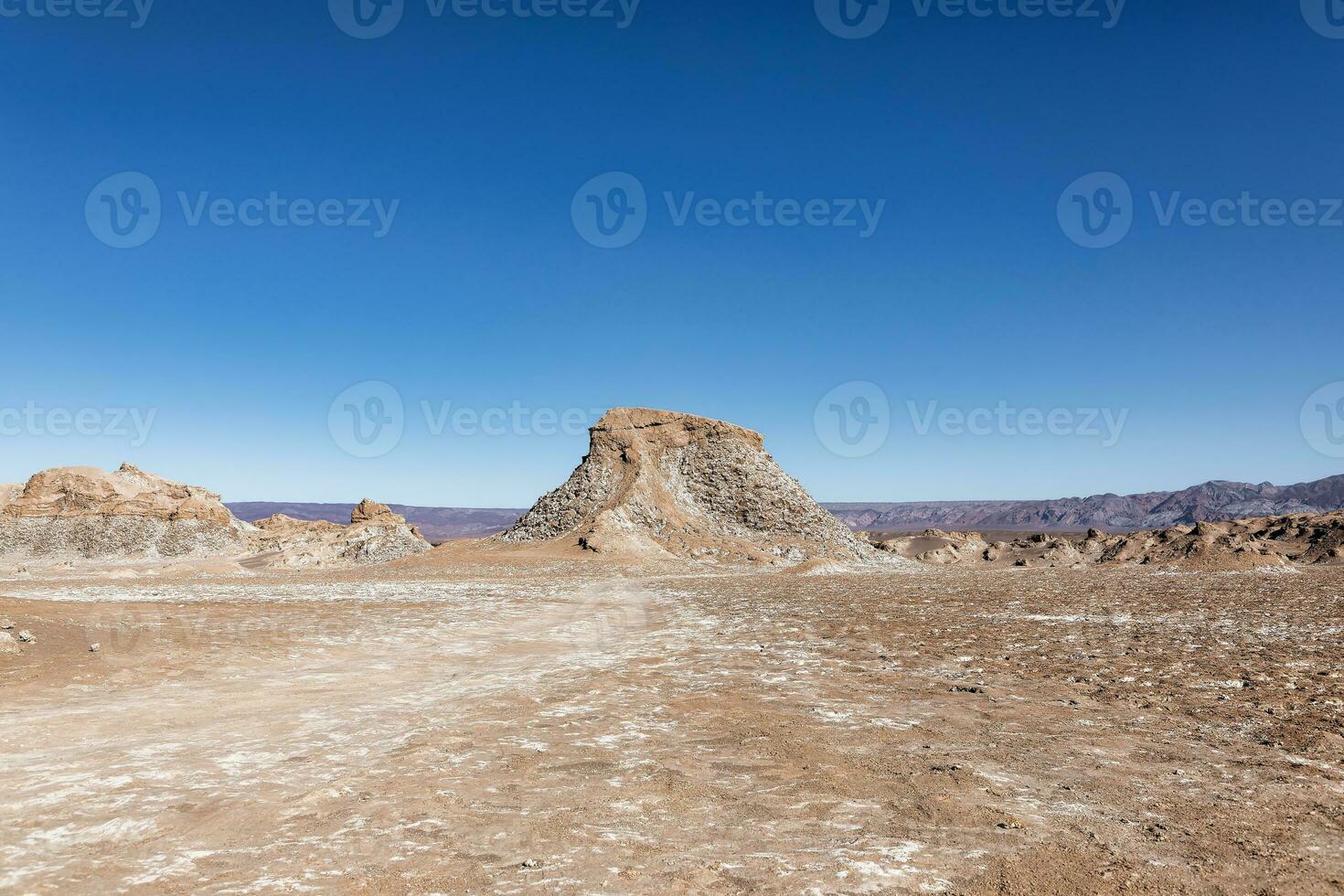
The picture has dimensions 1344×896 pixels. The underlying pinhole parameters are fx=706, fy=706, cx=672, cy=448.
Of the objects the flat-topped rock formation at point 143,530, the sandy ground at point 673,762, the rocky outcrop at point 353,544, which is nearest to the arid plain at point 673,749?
the sandy ground at point 673,762

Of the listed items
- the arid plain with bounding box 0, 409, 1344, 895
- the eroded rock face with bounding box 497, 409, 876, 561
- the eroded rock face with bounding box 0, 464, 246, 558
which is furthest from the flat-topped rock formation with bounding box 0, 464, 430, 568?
the arid plain with bounding box 0, 409, 1344, 895

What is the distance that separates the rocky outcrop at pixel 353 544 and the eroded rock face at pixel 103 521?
→ 4253 mm

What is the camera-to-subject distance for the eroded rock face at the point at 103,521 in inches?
2164

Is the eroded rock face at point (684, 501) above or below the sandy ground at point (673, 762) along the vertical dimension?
above

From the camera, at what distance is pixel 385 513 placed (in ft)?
196

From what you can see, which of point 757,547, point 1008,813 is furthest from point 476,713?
point 757,547

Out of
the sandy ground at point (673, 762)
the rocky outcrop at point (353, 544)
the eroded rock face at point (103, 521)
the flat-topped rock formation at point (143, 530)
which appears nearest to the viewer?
the sandy ground at point (673, 762)

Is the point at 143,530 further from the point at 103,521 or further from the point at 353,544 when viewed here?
the point at 353,544

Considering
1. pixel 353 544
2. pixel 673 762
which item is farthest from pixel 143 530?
pixel 673 762

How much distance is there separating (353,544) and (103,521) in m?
22.8

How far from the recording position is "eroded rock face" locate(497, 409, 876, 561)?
50.3m

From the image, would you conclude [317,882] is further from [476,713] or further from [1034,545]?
[1034,545]

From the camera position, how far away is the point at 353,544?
51.3 m

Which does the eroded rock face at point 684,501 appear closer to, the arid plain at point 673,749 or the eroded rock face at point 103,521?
the eroded rock face at point 103,521
